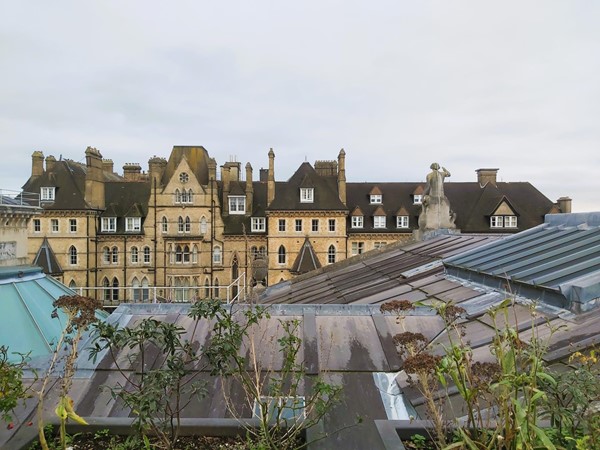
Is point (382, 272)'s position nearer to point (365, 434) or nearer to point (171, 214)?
point (365, 434)

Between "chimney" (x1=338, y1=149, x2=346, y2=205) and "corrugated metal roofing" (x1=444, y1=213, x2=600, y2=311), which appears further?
"chimney" (x1=338, y1=149, x2=346, y2=205)

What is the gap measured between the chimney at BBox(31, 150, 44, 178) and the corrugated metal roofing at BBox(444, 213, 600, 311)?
1775 inches

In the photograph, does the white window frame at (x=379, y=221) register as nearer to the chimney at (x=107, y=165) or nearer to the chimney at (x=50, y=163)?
the chimney at (x=107, y=165)

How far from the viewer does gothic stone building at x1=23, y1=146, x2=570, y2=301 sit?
39.5 metres

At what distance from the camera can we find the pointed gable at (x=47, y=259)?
38312mm

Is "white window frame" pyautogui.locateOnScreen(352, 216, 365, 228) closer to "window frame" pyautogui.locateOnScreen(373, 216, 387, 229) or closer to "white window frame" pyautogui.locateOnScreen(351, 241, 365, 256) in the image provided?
"window frame" pyautogui.locateOnScreen(373, 216, 387, 229)

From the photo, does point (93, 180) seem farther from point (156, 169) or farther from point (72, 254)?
point (72, 254)

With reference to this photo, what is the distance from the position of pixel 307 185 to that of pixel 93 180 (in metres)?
20.7

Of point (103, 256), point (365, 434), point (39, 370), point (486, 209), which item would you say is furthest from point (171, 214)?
point (365, 434)

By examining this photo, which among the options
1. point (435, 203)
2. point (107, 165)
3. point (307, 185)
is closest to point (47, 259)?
point (107, 165)

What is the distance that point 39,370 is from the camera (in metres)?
5.18

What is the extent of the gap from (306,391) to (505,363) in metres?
2.39

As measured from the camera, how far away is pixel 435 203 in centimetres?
1527

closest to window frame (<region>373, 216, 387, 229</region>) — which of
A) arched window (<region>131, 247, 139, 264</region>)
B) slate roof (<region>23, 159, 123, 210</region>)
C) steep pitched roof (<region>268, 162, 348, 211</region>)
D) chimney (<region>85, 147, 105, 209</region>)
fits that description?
steep pitched roof (<region>268, 162, 348, 211</region>)
